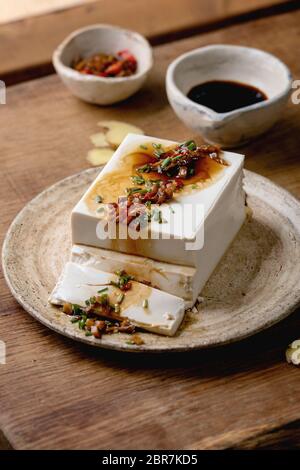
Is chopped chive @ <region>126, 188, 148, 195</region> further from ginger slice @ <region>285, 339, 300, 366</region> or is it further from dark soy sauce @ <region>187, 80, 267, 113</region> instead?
dark soy sauce @ <region>187, 80, 267, 113</region>

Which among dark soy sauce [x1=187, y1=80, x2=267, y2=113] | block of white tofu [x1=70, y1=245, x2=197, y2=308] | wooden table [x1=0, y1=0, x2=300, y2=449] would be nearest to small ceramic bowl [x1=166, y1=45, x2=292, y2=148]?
dark soy sauce [x1=187, y1=80, x2=267, y2=113]

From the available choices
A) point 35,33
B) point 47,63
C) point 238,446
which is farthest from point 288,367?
point 35,33

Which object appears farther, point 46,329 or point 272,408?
point 46,329

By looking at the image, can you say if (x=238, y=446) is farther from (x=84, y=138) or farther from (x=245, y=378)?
(x=84, y=138)

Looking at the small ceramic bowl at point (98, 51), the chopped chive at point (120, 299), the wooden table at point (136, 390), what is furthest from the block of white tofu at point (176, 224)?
the small ceramic bowl at point (98, 51)

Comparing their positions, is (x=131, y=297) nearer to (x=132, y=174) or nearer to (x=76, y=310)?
(x=76, y=310)
